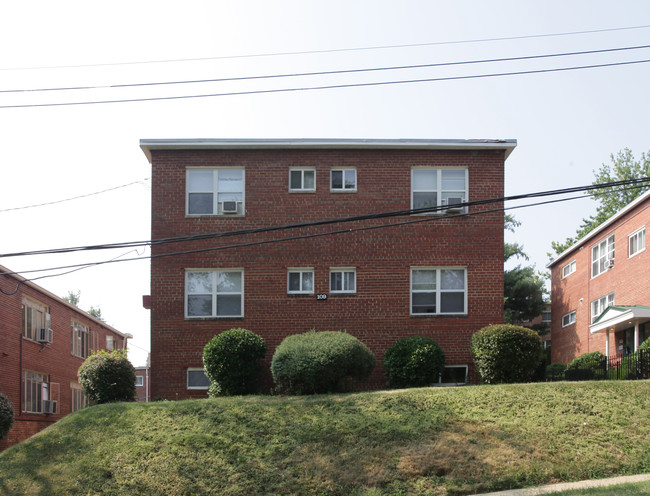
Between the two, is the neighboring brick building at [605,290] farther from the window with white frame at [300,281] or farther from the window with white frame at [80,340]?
the window with white frame at [80,340]

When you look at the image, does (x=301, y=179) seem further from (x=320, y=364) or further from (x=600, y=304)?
(x=600, y=304)

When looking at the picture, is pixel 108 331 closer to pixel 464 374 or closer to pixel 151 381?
pixel 151 381

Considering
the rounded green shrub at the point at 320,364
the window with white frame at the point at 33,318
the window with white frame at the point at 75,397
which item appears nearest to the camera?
the rounded green shrub at the point at 320,364

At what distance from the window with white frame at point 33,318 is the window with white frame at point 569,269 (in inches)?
974

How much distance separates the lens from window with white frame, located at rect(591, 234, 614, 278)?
1261 inches

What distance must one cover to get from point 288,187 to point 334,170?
4.73ft

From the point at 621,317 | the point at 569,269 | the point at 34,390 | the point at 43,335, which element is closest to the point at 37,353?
the point at 43,335

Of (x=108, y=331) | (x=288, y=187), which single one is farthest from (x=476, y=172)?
(x=108, y=331)

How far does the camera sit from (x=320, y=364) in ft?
59.5

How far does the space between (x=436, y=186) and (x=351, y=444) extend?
9762 mm

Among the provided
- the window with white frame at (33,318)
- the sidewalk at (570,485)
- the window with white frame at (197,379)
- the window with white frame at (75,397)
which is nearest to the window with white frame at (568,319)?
the window with white frame at (197,379)

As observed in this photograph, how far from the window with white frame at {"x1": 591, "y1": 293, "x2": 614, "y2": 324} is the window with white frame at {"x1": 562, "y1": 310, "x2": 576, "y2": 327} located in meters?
2.94

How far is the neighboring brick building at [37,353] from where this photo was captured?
2744 cm

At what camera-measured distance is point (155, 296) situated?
21.6 metres
